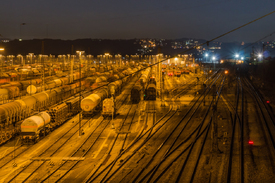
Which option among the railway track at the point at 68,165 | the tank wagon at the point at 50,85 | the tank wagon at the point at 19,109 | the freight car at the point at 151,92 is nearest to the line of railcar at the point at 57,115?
the tank wagon at the point at 19,109

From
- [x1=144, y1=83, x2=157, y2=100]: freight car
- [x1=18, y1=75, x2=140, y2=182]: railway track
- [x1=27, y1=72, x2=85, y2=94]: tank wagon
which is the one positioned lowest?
[x1=18, y1=75, x2=140, y2=182]: railway track

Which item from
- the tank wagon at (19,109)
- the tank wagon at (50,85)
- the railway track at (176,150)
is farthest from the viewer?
the tank wagon at (50,85)

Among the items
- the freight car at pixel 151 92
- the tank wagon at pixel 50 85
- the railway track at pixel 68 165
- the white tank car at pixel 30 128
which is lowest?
the railway track at pixel 68 165

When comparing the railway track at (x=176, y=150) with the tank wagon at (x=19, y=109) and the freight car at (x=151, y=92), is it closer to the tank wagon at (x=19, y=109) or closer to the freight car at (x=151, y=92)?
the tank wagon at (x=19, y=109)

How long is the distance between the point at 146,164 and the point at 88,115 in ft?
41.9

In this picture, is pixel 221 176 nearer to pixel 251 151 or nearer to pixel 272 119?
pixel 251 151

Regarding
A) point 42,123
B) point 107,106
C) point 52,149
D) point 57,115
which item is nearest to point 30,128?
point 42,123

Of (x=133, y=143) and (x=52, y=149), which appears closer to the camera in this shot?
(x=52, y=149)

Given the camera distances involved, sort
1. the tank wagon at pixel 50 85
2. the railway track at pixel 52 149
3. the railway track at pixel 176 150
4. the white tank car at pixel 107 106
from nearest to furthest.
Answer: the railway track at pixel 176 150
the railway track at pixel 52 149
the white tank car at pixel 107 106
the tank wagon at pixel 50 85

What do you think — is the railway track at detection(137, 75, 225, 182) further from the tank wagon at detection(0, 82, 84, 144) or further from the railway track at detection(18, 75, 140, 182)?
the tank wagon at detection(0, 82, 84, 144)

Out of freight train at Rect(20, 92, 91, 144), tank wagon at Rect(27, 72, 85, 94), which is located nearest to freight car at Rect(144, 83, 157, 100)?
tank wagon at Rect(27, 72, 85, 94)

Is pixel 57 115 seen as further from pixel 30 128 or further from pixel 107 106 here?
pixel 107 106

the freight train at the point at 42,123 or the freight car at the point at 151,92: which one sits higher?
the freight car at the point at 151,92

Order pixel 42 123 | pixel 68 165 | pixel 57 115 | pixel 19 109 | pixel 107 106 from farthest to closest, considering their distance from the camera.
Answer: pixel 107 106 < pixel 57 115 < pixel 19 109 < pixel 42 123 < pixel 68 165
